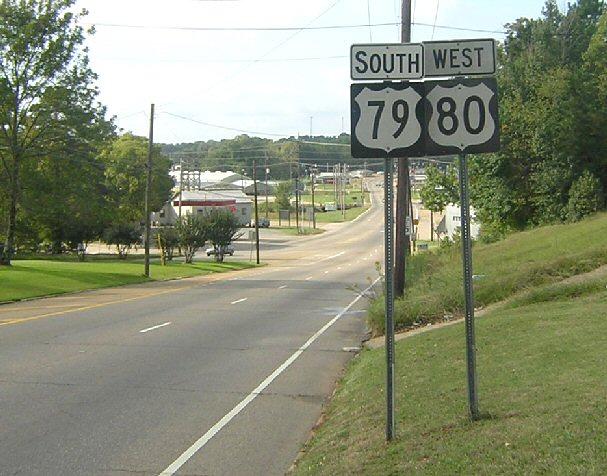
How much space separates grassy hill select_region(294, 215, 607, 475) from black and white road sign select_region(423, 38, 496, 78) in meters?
2.89

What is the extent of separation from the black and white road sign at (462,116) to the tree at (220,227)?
54.4 meters

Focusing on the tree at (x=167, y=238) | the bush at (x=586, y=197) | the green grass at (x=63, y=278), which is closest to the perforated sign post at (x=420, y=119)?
the green grass at (x=63, y=278)

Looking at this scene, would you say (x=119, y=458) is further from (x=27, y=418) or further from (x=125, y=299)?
(x=125, y=299)

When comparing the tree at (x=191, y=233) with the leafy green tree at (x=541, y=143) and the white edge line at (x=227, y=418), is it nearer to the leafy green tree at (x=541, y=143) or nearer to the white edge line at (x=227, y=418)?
the leafy green tree at (x=541, y=143)

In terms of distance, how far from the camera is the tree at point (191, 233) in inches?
2344

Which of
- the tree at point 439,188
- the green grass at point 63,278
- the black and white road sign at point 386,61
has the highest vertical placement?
the tree at point 439,188

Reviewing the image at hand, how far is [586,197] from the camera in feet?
118

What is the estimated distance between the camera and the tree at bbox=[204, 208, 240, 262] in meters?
61.4

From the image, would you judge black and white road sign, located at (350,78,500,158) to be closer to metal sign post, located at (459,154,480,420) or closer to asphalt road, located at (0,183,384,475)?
metal sign post, located at (459,154,480,420)

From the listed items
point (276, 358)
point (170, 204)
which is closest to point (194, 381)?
point (276, 358)

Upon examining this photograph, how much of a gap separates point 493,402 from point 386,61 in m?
3.29

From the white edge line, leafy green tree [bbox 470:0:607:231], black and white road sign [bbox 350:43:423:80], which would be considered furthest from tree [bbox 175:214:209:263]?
black and white road sign [bbox 350:43:423:80]

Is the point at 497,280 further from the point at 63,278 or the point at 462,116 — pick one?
the point at 63,278

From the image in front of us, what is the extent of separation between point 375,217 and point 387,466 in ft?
462
